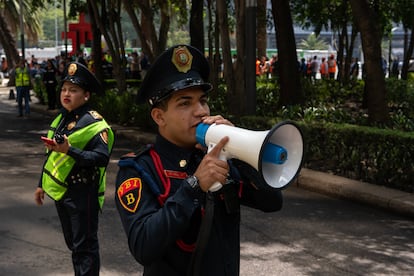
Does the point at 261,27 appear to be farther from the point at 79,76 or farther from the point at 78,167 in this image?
the point at 78,167

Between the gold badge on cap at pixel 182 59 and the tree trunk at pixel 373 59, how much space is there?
29.1 feet

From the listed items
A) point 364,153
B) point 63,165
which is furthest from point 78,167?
point 364,153

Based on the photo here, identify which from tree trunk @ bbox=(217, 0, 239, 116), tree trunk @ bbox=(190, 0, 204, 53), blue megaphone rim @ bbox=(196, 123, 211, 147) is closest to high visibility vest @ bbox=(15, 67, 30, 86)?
tree trunk @ bbox=(190, 0, 204, 53)

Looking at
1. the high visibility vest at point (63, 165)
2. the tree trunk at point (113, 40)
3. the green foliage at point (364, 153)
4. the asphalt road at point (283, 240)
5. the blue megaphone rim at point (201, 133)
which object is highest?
the tree trunk at point (113, 40)

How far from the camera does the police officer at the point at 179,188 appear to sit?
7.18 ft

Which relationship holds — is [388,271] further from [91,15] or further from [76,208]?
[91,15]

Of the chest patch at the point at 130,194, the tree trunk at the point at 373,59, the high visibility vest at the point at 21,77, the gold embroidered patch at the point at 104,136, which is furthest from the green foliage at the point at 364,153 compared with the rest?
the high visibility vest at the point at 21,77

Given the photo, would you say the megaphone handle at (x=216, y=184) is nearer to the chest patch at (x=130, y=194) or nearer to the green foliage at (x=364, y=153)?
the chest patch at (x=130, y=194)

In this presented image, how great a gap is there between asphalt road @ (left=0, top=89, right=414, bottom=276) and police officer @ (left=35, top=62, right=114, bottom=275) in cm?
125

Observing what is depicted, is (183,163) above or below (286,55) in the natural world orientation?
below

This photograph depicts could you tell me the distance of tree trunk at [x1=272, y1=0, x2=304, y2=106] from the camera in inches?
601

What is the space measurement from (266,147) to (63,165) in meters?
2.60

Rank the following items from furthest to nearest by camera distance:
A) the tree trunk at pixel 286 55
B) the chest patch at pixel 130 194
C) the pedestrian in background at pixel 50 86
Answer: the pedestrian in background at pixel 50 86, the tree trunk at pixel 286 55, the chest patch at pixel 130 194

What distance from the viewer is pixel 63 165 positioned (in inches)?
173
